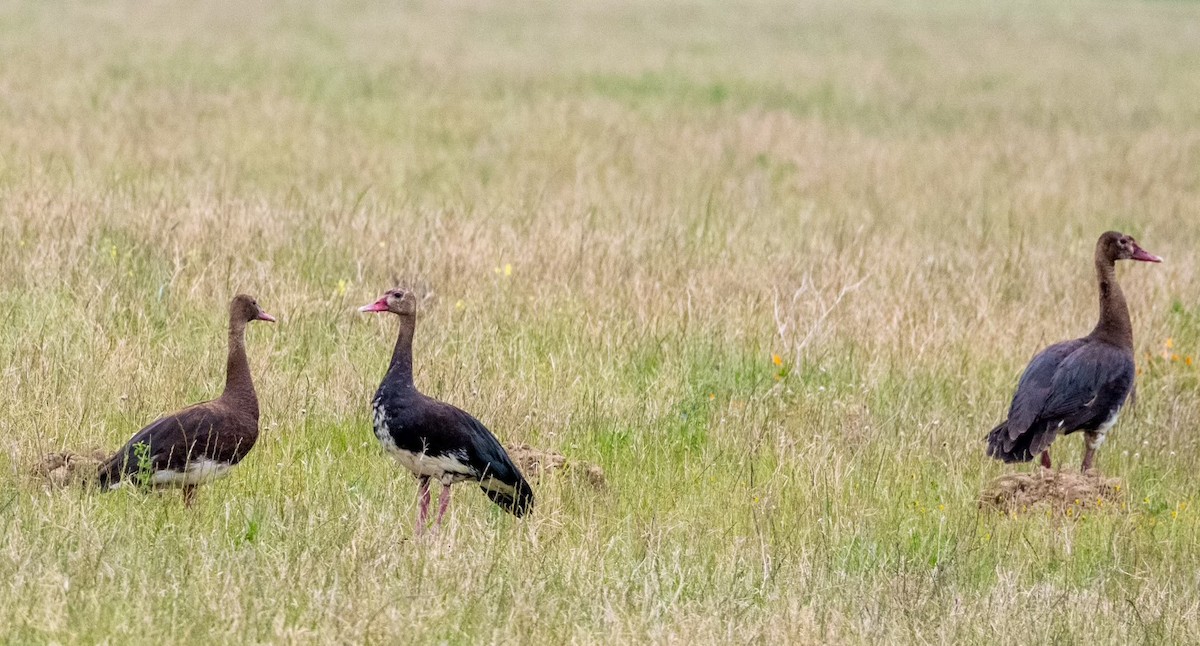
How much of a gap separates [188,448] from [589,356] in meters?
3.08

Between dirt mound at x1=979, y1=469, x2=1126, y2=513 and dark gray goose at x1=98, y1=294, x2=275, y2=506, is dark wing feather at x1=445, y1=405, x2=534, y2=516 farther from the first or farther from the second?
dirt mound at x1=979, y1=469, x2=1126, y2=513

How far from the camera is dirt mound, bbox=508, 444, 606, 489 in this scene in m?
6.55

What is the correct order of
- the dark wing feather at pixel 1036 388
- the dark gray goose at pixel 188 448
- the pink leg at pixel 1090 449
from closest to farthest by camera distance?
the dark gray goose at pixel 188 448
the dark wing feather at pixel 1036 388
the pink leg at pixel 1090 449

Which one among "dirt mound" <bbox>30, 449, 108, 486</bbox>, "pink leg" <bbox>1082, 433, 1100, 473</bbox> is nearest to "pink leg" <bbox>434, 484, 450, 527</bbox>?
"dirt mound" <bbox>30, 449, 108, 486</bbox>

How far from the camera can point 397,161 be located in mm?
15648

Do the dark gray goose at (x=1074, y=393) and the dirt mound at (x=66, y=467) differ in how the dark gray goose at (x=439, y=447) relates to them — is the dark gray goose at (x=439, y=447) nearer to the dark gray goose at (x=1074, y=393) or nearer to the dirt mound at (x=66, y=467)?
the dirt mound at (x=66, y=467)

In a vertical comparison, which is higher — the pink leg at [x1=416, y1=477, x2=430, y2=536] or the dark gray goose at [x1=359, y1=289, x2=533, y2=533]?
the dark gray goose at [x1=359, y1=289, x2=533, y2=533]

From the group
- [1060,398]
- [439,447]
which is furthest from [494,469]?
[1060,398]

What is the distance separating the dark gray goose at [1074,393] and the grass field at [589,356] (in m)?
0.31

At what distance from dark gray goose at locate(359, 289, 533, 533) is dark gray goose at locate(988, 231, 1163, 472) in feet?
7.81

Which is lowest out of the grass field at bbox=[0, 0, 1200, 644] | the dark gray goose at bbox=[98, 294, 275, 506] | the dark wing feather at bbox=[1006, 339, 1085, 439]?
the grass field at bbox=[0, 0, 1200, 644]

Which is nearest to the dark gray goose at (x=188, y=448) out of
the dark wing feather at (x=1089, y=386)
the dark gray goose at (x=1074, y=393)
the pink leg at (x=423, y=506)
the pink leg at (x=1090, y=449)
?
the pink leg at (x=423, y=506)

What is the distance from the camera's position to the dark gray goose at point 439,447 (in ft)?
19.2

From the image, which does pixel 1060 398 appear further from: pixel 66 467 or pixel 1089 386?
pixel 66 467
